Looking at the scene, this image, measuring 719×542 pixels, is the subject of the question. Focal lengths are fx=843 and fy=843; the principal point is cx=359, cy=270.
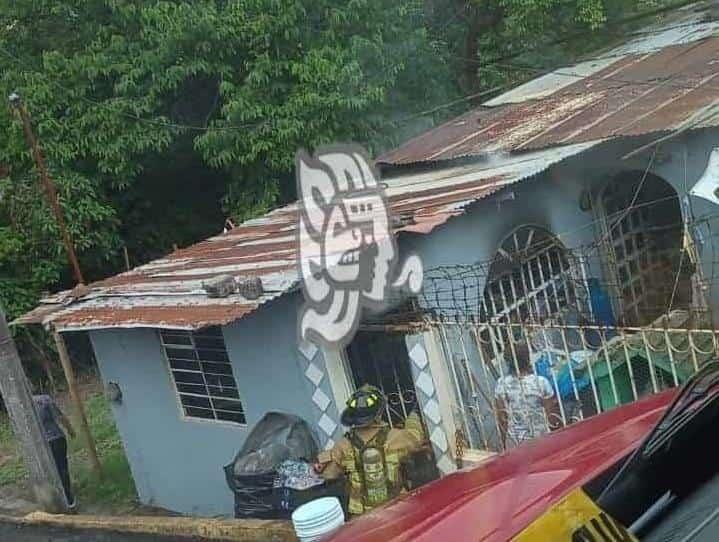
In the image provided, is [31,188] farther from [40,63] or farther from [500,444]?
[500,444]

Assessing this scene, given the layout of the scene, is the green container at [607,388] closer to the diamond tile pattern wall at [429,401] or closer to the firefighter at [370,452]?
the diamond tile pattern wall at [429,401]

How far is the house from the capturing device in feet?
19.5

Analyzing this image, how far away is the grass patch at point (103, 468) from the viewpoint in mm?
9070

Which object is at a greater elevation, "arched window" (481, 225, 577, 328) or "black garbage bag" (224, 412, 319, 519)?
"arched window" (481, 225, 577, 328)

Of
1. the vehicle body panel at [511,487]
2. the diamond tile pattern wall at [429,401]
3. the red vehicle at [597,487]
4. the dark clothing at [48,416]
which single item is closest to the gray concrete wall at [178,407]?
the dark clothing at [48,416]

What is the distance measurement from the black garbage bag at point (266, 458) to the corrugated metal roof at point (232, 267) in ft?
3.96

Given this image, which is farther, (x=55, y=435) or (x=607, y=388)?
(x=55, y=435)

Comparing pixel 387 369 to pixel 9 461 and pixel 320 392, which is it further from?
pixel 9 461

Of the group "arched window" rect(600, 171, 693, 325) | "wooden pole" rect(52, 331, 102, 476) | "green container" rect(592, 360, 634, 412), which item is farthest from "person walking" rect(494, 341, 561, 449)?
"wooden pole" rect(52, 331, 102, 476)

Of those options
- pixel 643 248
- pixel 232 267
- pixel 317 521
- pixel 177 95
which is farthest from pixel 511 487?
pixel 177 95

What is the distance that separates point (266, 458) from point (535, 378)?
225cm

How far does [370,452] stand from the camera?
5.90 m

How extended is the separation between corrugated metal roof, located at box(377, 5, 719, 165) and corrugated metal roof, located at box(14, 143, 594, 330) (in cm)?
45

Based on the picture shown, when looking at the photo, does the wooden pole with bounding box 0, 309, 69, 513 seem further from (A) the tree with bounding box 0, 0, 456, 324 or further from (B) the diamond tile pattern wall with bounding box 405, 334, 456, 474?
(A) the tree with bounding box 0, 0, 456, 324
